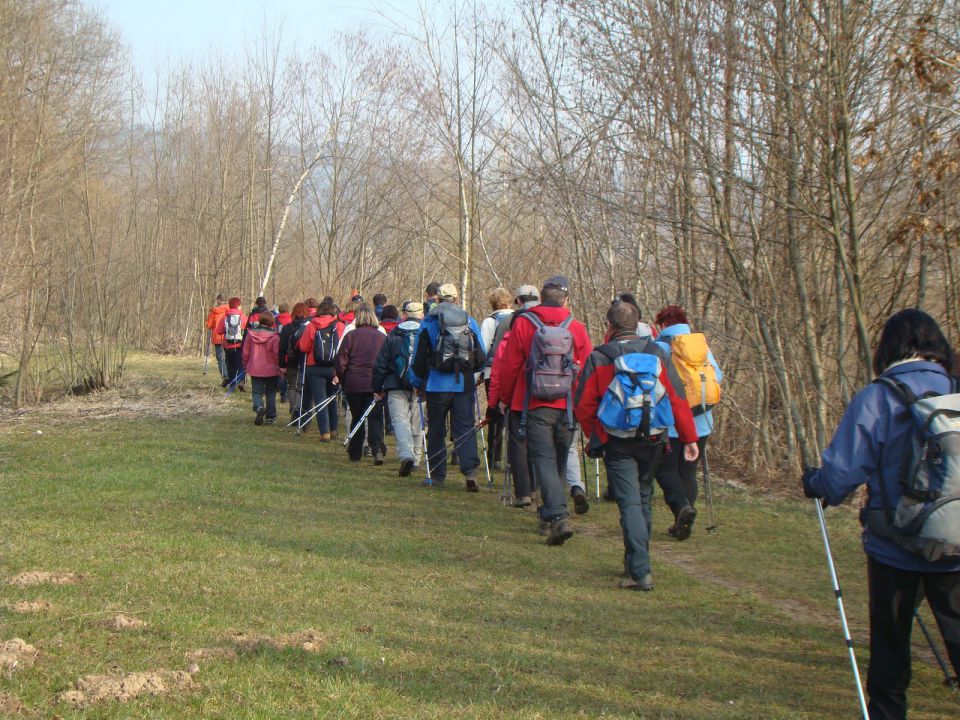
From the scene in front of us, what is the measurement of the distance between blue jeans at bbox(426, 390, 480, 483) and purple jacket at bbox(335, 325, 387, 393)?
168cm

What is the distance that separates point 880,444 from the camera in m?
4.19

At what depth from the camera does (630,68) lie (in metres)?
12.6

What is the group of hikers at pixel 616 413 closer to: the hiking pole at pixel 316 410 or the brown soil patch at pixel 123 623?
the hiking pole at pixel 316 410

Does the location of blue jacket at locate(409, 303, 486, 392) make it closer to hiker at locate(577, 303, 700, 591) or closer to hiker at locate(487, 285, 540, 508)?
hiker at locate(487, 285, 540, 508)

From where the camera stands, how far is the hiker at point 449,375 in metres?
10.7

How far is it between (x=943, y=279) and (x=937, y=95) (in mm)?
2376

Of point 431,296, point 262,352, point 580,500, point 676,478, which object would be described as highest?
point 431,296

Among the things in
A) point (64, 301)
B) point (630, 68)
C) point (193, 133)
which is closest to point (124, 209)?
point (64, 301)

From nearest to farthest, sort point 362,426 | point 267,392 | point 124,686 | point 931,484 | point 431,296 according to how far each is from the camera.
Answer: point 931,484
point 124,686
point 431,296
point 362,426
point 267,392

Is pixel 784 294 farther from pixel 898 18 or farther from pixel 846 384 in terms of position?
pixel 898 18

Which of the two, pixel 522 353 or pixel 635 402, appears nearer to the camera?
pixel 635 402

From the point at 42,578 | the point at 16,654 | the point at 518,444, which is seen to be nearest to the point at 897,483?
the point at 16,654

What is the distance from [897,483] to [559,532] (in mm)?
4352

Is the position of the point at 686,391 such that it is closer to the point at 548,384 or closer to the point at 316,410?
the point at 548,384
